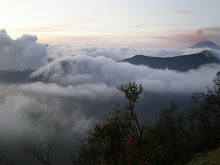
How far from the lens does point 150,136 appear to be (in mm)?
15547

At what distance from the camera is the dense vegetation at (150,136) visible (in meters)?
14.8

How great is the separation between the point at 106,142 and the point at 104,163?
5.06 ft

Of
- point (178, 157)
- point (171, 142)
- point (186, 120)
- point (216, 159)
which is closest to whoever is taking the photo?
point (216, 159)

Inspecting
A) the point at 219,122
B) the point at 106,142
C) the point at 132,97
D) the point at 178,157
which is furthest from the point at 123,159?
the point at 219,122

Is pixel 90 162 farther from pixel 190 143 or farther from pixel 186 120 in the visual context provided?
pixel 186 120

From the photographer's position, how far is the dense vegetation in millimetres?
14758

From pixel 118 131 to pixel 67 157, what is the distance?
202937mm

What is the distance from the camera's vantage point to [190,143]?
100 ft

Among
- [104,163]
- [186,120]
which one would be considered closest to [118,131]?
[104,163]

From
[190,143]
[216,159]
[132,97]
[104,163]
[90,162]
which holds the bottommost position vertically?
[90,162]

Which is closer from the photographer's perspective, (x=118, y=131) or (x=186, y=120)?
(x=118, y=131)

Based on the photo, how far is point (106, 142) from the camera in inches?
570

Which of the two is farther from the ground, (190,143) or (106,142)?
(106,142)

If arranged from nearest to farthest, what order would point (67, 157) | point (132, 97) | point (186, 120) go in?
point (132, 97), point (186, 120), point (67, 157)
